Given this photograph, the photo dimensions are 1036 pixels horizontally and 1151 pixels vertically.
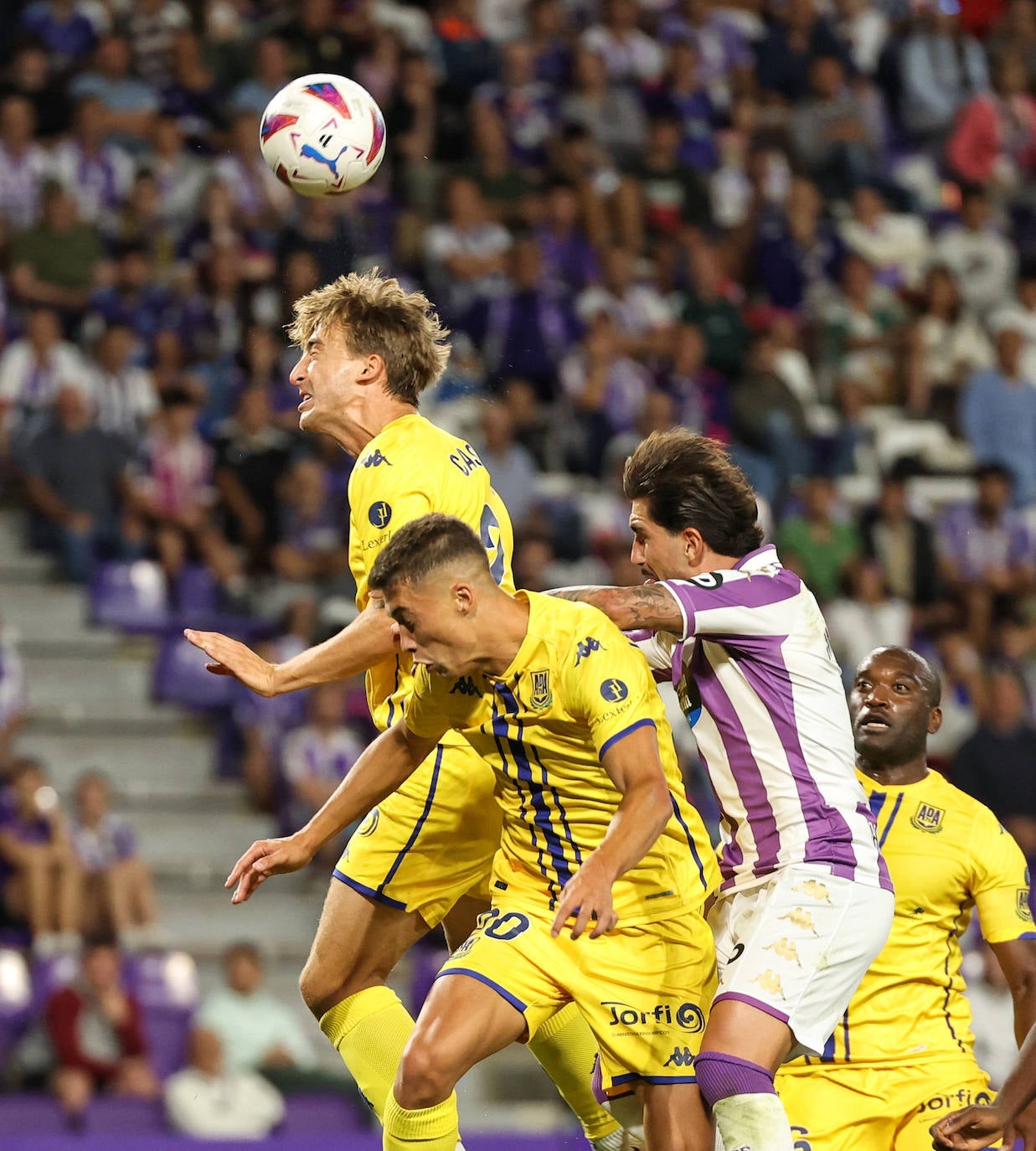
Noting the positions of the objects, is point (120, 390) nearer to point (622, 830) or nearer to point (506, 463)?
point (506, 463)

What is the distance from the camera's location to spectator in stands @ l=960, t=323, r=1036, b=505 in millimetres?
13531

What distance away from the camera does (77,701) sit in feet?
36.7

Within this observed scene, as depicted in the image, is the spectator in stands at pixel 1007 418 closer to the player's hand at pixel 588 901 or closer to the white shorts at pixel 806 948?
the white shorts at pixel 806 948

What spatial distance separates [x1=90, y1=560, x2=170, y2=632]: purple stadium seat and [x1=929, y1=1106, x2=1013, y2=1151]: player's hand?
7068mm

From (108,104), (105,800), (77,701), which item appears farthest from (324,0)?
(105,800)

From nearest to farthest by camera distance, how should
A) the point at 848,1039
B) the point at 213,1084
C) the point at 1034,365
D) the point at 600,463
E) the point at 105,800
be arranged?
the point at 848,1039 → the point at 213,1084 → the point at 105,800 → the point at 600,463 → the point at 1034,365

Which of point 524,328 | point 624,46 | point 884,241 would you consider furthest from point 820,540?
point 624,46

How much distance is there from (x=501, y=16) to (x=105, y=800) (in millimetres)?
7690

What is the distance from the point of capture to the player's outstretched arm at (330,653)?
483 cm

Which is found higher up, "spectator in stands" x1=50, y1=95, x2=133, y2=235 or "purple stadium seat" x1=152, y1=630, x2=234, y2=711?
"spectator in stands" x1=50, y1=95, x2=133, y2=235

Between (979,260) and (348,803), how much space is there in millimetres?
11214

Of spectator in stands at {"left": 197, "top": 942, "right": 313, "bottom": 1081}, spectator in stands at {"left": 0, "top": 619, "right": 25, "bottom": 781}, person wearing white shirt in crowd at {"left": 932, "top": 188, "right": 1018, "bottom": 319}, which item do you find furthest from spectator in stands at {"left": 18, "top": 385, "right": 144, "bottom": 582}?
person wearing white shirt in crowd at {"left": 932, "top": 188, "right": 1018, "bottom": 319}

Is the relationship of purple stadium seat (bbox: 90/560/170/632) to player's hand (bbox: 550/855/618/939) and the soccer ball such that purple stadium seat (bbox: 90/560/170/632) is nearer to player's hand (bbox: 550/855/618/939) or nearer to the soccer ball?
the soccer ball

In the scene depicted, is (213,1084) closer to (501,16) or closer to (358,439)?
(358,439)
